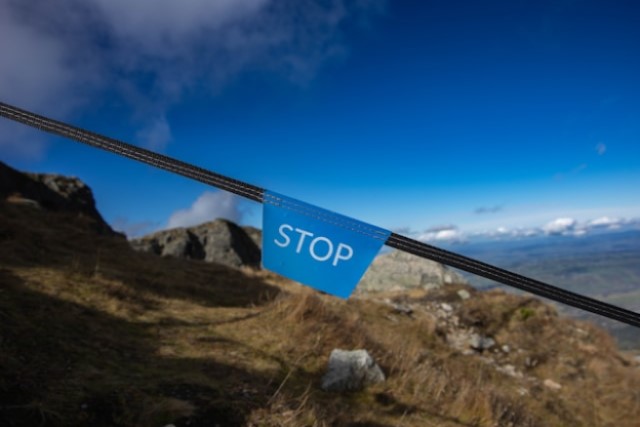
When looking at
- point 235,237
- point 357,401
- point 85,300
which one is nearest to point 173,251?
point 235,237

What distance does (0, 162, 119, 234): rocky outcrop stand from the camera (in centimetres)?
1942

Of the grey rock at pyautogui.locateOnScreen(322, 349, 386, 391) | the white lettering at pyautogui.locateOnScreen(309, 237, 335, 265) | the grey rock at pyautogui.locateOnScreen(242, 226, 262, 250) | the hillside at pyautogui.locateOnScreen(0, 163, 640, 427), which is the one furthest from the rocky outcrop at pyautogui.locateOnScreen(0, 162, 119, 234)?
the white lettering at pyautogui.locateOnScreen(309, 237, 335, 265)

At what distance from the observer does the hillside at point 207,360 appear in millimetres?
3373

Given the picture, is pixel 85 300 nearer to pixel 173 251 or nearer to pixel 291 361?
pixel 291 361

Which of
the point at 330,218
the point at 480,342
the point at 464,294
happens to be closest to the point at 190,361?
the point at 330,218

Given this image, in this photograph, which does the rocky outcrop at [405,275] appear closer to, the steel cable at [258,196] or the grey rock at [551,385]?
the grey rock at [551,385]

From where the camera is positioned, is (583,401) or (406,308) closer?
(583,401)

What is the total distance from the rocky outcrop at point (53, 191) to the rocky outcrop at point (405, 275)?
15507mm

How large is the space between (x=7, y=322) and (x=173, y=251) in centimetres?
2006

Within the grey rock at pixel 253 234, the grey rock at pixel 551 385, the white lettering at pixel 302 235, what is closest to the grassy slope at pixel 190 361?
the grey rock at pixel 551 385

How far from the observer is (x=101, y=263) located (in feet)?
30.1

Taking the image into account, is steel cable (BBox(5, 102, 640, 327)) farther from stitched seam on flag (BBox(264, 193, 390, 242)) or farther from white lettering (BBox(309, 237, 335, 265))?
white lettering (BBox(309, 237, 335, 265))

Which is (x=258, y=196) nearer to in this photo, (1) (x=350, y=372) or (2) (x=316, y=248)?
(2) (x=316, y=248)

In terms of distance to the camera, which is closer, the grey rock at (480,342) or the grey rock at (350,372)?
the grey rock at (350,372)
